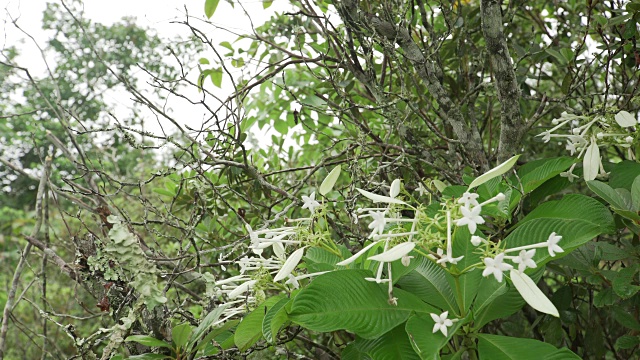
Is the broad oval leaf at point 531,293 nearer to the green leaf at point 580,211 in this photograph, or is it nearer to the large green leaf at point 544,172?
the green leaf at point 580,211

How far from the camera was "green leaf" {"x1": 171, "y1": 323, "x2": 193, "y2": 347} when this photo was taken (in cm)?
101

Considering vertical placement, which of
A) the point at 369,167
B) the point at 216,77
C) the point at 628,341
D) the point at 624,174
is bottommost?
the point at 628,341

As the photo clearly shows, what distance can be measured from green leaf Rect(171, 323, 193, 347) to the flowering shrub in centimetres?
14

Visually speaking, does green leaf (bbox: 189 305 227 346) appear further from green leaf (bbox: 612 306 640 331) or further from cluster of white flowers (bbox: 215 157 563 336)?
green leaf (bbox: 612 306 640 331)

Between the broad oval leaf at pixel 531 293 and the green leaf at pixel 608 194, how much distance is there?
0.36m

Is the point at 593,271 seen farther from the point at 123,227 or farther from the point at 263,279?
the point at 123,227

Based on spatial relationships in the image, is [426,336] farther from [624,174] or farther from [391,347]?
[624,174]

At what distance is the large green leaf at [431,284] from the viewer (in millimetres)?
836

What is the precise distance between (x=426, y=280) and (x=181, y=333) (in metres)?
0.46

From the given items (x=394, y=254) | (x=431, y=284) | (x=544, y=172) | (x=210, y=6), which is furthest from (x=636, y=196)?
(x=210, y=6)

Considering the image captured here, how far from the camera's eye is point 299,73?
2020 millimetres

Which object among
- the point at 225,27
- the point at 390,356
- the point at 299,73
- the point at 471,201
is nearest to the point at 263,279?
the point at 390,356

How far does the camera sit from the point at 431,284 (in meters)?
0.86

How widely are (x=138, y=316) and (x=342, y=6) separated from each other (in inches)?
30.1
